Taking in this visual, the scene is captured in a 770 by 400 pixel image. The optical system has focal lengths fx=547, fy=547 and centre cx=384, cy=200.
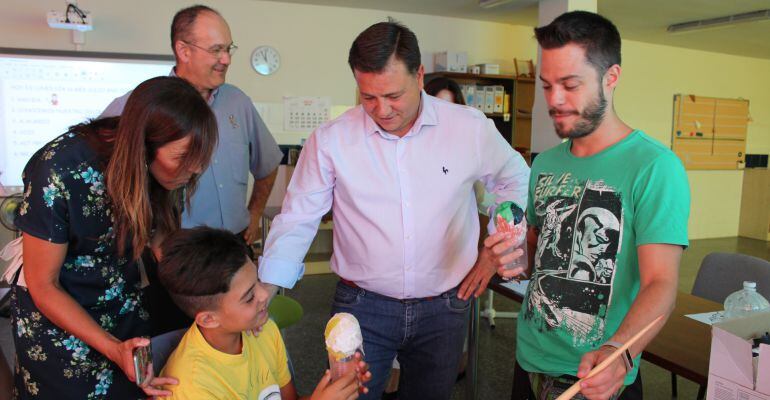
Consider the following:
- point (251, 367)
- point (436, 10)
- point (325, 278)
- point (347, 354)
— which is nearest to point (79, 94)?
point (325, 278)

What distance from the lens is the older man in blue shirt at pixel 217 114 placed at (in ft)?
7.82

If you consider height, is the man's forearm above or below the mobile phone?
above

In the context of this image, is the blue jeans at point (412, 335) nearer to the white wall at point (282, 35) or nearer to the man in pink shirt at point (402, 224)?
the man in pink shirt at point (402, 224)

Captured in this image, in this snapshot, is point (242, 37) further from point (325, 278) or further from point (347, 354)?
point (347, 354)

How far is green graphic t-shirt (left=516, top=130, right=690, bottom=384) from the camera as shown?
4.24ft

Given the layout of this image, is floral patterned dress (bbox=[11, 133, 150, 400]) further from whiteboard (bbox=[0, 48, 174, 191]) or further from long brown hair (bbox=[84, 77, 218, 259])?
whiteboard (bbox=[0, 48, 174, 191])

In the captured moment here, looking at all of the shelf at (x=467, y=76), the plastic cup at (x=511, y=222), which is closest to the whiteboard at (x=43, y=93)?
the shelf at (x=467, y=76)

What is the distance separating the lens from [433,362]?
5.93ft

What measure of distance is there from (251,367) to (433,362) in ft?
1.96

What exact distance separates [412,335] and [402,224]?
37cm

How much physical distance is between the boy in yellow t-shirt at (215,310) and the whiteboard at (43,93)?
14.2 feet

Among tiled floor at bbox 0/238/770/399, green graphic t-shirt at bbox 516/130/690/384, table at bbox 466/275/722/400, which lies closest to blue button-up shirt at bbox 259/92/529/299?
green graphic t-shirt at bbox 516/130/690/384

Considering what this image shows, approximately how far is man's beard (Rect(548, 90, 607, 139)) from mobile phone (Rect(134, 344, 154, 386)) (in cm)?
117

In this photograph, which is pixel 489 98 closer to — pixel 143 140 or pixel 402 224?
pixel 402 224
